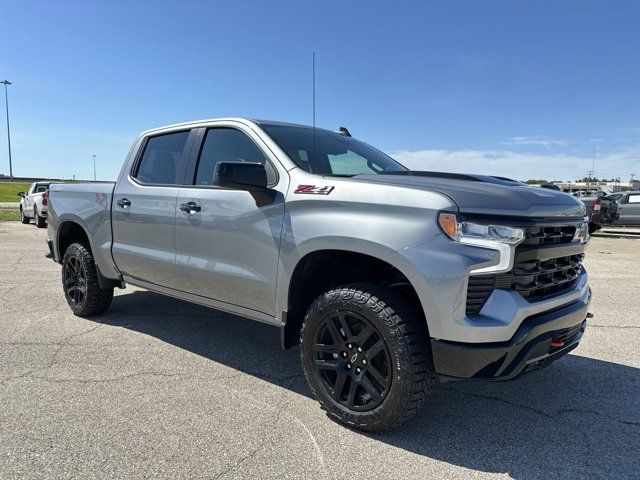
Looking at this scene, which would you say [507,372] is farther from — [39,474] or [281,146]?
[39,474]

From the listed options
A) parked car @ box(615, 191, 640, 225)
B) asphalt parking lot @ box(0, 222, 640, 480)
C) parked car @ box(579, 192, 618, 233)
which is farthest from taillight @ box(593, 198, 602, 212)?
asphalt parking lot @ box(0, 222, 640, 480)

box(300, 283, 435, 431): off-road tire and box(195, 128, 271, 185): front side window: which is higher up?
box(195, 128, 271, 185): front side window

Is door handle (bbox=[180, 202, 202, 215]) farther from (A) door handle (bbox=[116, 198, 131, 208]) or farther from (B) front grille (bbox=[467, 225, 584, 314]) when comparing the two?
(B) front grille (bbox=[467, 225, 584, 314])

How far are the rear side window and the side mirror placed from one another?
1149 millimetres

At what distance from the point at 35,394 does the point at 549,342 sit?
129 inches

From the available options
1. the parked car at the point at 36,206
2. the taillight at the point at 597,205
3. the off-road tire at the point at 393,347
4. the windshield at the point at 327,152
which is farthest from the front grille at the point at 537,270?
the parked car at the point at 36,206

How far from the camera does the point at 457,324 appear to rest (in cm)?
249

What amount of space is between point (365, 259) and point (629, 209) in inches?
735

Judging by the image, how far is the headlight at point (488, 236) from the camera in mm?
2461

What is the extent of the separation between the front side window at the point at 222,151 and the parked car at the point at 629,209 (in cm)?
1808

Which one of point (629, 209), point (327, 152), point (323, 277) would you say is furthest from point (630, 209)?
point (323, 277)

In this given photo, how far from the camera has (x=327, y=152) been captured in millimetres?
3865

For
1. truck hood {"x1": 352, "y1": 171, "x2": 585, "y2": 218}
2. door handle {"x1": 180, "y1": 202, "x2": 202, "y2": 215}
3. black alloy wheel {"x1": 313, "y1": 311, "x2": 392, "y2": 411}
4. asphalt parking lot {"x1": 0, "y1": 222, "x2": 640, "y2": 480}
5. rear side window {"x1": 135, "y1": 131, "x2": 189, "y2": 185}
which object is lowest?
asphalt parking lot {"x1": 0, "y1": 222, "x2": 640, "y2": 480}

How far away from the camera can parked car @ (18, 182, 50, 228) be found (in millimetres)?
16688
